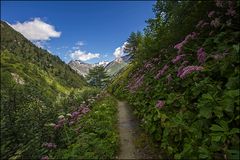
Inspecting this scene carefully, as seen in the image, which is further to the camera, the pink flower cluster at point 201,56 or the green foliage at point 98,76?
the green foliage at point 98,76

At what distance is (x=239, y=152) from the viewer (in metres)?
4.63

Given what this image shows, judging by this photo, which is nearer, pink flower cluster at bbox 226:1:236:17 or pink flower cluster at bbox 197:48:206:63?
pink flower cluster at bbox 197:48:206:63

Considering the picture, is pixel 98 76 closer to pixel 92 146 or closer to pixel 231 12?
pixel 92 146

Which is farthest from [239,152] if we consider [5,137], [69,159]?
[5,137]

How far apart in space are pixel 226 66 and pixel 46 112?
664cm

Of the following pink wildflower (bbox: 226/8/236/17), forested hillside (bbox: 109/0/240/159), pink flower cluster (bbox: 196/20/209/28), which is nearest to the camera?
forested hillside (bbox: 109/0/240/159)

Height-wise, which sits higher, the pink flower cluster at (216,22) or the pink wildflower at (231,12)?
the pink wildflower at (231,12)

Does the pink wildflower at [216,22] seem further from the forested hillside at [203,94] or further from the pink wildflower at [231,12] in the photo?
the pink wildflower at [231,12]

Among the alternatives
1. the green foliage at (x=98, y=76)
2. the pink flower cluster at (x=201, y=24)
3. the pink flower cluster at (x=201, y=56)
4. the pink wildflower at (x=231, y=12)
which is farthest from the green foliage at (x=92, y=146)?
the green foliage at (x=98, y=76)

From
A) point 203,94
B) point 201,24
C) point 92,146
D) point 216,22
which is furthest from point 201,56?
point 92,146

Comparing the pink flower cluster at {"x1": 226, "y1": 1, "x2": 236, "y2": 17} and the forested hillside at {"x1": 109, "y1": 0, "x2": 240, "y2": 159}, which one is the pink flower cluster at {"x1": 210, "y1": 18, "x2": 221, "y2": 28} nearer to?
the forested hillside at {"x1": 109, "y1": 0, "x2": 240, "y2": 159}

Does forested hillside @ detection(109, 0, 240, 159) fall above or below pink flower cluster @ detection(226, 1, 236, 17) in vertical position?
below

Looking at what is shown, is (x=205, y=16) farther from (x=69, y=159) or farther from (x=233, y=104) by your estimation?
(x=69, y=159)

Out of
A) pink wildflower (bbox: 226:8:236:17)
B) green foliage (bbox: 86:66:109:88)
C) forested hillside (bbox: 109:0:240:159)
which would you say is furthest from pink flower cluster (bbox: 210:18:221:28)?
green foliage (bbox: 86:66:109:88)
